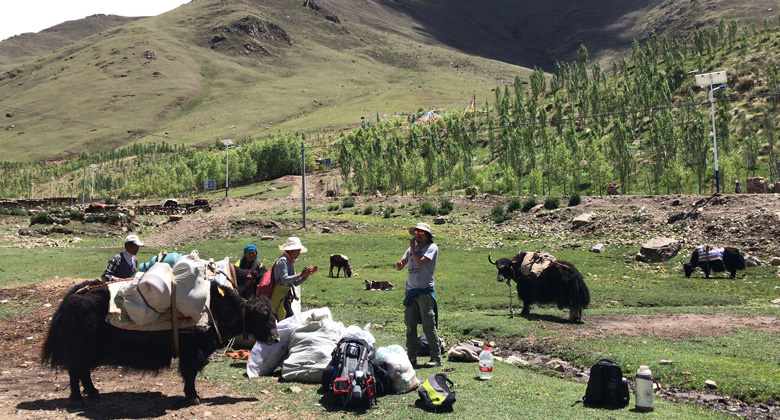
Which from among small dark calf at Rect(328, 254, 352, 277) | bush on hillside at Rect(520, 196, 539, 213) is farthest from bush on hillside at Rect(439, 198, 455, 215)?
small dark calf at Rect(328, 254, 352, 277)

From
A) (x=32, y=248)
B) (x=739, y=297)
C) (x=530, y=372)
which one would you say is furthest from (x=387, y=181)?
(x=530, y=372)

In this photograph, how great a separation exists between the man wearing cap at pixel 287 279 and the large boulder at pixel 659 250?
19.6 meters

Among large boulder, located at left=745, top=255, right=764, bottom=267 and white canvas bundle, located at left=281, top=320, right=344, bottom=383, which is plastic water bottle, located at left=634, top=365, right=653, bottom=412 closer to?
white canvas bundle, located at left=281, top=320, right=344, bottom=383

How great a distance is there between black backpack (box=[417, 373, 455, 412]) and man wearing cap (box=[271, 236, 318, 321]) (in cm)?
308

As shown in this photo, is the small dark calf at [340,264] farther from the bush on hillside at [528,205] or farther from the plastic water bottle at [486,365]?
the bush on hillside at [528,205]

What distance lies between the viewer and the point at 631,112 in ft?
247

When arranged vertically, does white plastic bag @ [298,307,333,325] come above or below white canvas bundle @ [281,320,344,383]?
above

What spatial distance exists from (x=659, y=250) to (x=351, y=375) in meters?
21.3

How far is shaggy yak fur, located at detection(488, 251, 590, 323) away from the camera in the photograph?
579 inches

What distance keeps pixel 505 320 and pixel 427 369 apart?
202 inches

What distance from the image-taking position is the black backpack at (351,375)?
319 inches

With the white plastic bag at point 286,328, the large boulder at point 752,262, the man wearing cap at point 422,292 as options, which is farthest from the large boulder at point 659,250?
the white plastic bag at point 286,328

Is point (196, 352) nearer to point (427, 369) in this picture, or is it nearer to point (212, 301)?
point (212, 301)

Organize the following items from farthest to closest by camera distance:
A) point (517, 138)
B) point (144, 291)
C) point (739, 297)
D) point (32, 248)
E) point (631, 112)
→ point (631, 112), point (517, 138), point (32, 248), point (739, 297), point (144, 291)
